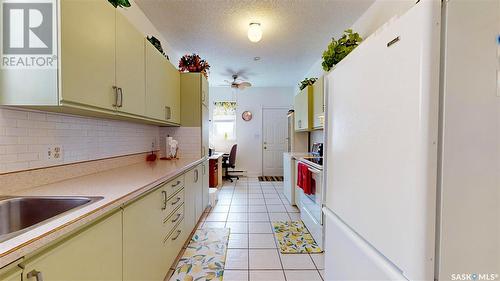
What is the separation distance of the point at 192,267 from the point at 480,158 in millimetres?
2115

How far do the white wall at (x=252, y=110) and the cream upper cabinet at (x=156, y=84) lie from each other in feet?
13.7

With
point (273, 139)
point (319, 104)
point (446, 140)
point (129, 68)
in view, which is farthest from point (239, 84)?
point (446, 140)

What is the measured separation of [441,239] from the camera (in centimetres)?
66

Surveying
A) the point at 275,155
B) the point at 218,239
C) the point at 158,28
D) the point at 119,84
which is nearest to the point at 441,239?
the point at 119,84

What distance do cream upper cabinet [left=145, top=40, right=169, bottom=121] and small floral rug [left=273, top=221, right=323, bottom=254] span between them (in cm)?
191

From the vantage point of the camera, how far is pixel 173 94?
2.79 m

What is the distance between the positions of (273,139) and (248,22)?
13.6 feet

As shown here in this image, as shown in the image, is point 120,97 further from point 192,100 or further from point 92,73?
point 192,100

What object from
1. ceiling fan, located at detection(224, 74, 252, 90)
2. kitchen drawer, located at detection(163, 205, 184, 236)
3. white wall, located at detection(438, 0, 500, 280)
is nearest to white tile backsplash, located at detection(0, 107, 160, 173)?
kitchen drawer, located at detection(163, 205, 184, 236)

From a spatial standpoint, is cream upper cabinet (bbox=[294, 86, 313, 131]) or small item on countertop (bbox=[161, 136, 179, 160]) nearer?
small item on countertop (bbox=[161, 136, 179, 160])

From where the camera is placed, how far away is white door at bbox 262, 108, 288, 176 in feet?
21.9

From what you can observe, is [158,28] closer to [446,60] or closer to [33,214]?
[33,214]

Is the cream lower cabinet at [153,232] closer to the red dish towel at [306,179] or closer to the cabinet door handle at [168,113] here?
the cabinet door handle at [168,113]

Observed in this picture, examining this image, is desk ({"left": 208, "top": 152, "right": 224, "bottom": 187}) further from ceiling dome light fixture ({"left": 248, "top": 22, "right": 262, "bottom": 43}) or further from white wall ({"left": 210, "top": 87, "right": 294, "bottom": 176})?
ceiling dome light fixture ({"left": 248, "top": 22, "right": 262, "bottom": 43})
